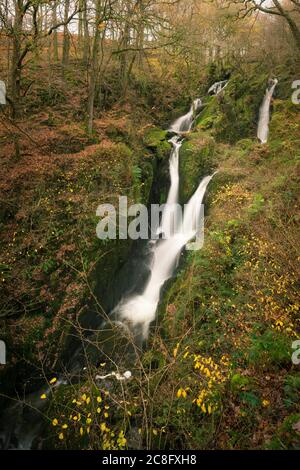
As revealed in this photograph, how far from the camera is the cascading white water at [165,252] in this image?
25.9 feet

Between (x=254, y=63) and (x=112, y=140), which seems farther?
(x=254, y=63)

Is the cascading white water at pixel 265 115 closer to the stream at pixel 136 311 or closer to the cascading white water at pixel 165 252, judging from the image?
the stream at pixel 136 311

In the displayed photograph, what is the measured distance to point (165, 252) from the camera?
9.47 meters

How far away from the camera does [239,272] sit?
5996mm

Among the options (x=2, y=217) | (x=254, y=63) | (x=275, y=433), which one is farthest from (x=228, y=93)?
(x=275, y=433)

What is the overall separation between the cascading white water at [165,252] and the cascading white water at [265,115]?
11.3ft

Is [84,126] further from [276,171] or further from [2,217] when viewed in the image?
[276,171]

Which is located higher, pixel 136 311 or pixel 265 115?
pixel 265 115

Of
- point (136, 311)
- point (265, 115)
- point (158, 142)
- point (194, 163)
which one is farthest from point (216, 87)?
point (136, 311)

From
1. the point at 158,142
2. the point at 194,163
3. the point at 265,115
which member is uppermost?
the point at 265,115

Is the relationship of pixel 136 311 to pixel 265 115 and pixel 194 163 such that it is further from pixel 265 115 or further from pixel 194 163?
pixel 265 115

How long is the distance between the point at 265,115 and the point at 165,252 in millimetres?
7867
